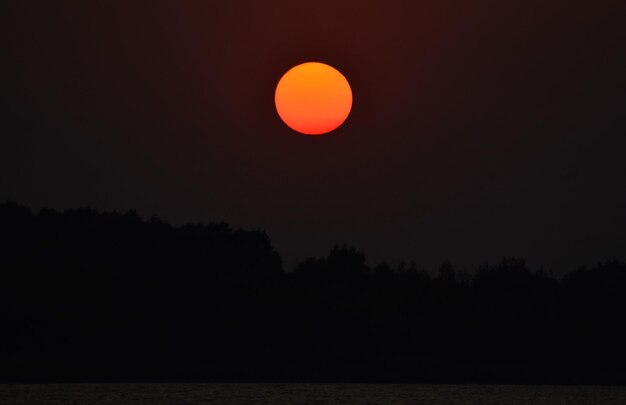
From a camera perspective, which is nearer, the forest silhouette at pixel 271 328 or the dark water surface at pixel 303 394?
the dark water surface at pixel 303 394

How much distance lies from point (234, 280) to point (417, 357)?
13054 mm

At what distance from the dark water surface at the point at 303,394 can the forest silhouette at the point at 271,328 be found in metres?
2.50

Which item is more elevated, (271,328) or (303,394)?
(271,328)

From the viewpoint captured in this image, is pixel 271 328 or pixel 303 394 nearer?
pixel 303 394

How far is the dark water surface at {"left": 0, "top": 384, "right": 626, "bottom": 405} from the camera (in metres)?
57.8

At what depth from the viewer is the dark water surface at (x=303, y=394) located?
5784cm

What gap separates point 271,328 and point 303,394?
12.6 meters

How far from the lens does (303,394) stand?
64.0m

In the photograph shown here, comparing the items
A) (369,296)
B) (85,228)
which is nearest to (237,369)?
(369,296)

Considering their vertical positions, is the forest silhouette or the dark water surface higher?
the forest silhouette

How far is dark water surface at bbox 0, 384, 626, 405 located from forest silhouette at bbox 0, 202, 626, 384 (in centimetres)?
250

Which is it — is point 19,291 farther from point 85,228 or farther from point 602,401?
point 602,401

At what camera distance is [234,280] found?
266 feet

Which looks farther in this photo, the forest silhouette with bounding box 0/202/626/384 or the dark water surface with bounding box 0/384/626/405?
the forest silhouette with bounding box 0/202/626/384
